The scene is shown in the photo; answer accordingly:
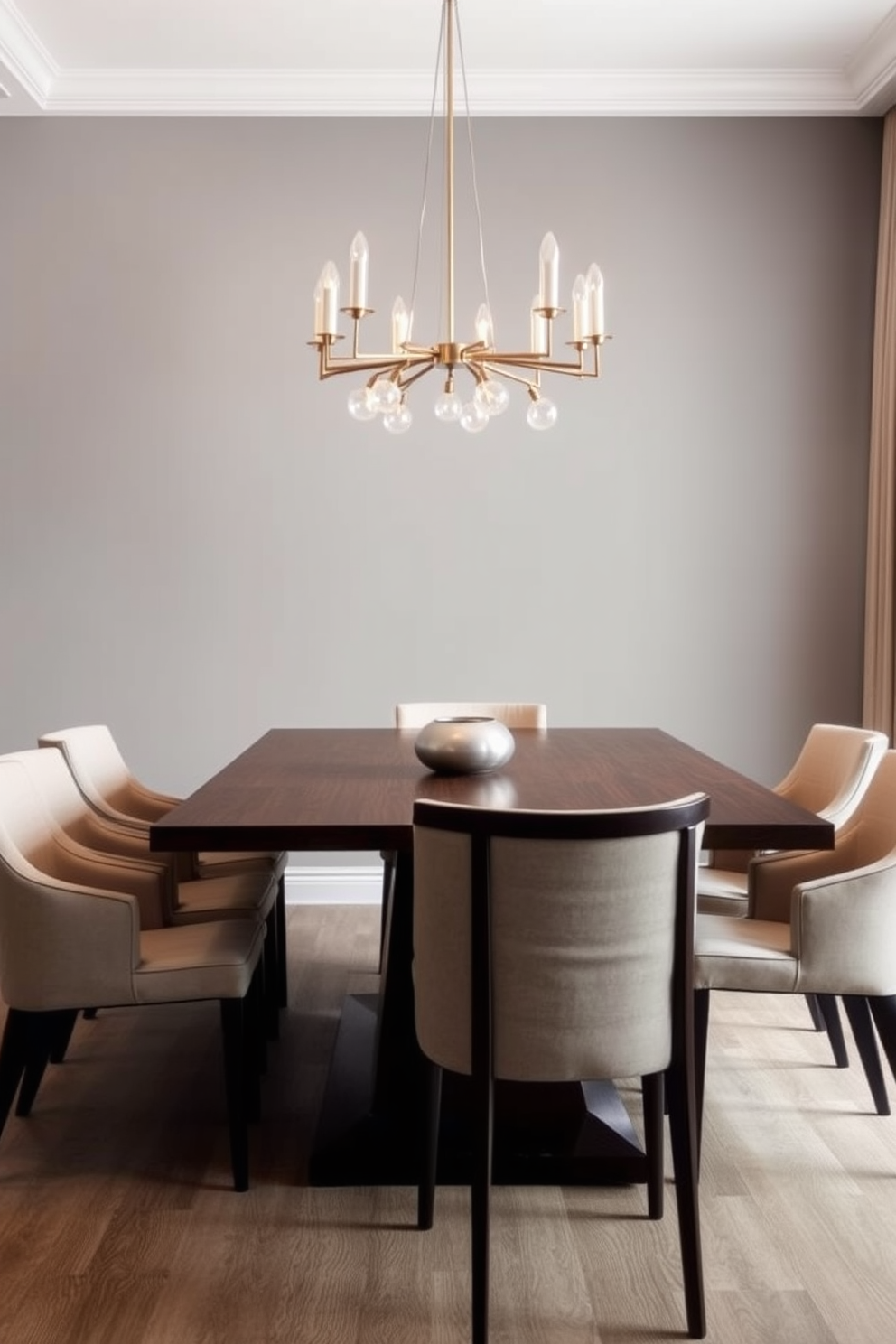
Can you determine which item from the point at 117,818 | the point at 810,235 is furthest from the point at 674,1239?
the point at 810,235

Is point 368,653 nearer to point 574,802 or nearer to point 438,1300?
point 574,802

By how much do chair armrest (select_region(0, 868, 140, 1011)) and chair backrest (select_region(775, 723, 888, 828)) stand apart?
1592 millimetres

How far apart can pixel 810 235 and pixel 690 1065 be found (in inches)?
148

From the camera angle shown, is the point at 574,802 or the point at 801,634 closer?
the point at 574,802

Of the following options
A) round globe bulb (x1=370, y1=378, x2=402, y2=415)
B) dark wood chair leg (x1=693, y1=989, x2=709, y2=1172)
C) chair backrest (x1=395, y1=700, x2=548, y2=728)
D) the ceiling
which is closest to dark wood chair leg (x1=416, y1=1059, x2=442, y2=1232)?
dark wood chair leg (x1=693, y1=989, x2=709, y2=1172)

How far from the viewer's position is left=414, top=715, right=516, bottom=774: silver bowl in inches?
111

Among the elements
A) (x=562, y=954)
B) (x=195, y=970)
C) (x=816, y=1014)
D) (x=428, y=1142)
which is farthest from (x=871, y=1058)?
(x=195, y=970)

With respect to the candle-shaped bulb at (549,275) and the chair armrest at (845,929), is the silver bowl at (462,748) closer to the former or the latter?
the chair armrest at (845,929)

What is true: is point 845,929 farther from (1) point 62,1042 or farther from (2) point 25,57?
(2) point 25,57

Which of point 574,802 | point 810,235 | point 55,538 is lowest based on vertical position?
point 574,802

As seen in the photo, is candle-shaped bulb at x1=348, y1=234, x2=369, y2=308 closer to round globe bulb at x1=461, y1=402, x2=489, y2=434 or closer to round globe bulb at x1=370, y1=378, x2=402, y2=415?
round globe bulb at x1=370, y1=378, x2=402, y2=415

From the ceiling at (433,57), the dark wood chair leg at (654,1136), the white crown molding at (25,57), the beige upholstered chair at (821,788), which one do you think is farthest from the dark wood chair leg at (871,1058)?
the white crown molding at (25,57)

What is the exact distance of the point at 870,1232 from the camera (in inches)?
89.7

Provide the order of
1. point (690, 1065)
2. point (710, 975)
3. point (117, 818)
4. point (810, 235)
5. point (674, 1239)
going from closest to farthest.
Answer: point (690, 1065)
point (674, 1239)
point (710, 975)
point (117, 818)
point (810, 235)
